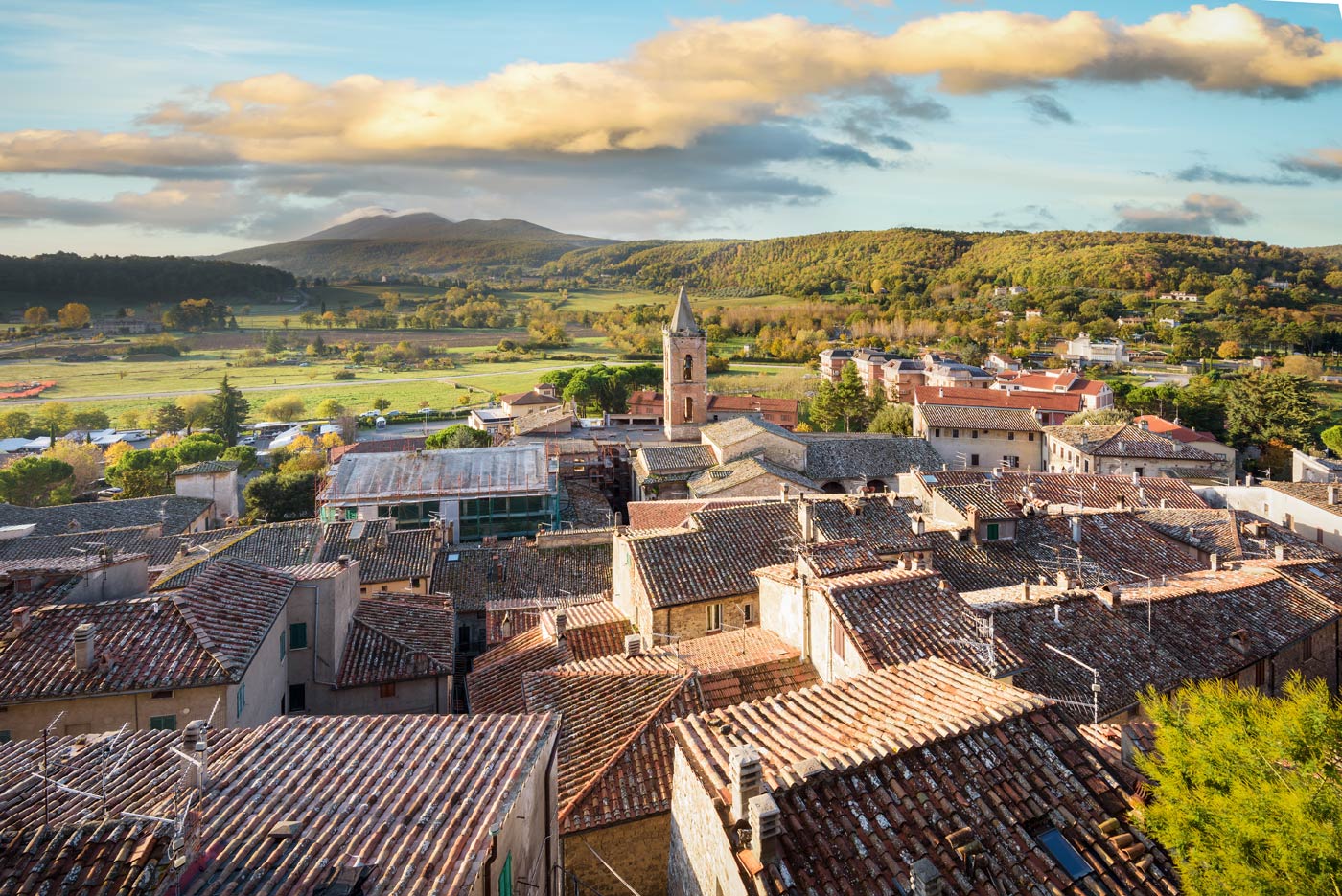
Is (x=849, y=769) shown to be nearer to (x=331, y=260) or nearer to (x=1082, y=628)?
(x=1082, y=628)

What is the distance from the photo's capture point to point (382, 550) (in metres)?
18.9

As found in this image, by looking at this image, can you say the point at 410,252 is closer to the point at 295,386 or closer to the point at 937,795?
the point at 295,386

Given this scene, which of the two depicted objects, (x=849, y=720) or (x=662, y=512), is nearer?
(x=849, y=720)

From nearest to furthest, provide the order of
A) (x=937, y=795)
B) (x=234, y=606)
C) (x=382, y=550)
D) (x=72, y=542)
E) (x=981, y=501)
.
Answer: (x=937, y=795) → (x=234, y=606) → (x=981, y=501) → (x=382, y=550) → (x=72, y=542)

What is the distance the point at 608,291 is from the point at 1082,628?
14063 centimetres

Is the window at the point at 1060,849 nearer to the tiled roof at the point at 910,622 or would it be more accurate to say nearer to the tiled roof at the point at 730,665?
Result: the tiled roof at the point at 910,622

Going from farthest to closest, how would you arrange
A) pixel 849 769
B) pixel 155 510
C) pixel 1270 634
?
1. pixel 155 510
2. pixel 1270 634
3. pixel 849 769

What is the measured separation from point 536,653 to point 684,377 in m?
29.9

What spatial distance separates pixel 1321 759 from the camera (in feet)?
13.7

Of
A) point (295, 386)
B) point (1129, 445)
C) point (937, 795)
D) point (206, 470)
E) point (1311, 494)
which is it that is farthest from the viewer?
point (295, 386)

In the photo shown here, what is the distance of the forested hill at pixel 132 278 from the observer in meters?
86.6

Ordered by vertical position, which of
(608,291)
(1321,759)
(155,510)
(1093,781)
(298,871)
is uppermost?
(608,291)

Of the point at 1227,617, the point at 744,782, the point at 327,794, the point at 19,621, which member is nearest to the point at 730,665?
the point at 744,782

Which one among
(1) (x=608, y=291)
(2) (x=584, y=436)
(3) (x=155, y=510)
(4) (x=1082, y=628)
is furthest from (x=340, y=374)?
(4) (x=1082, y=628)
